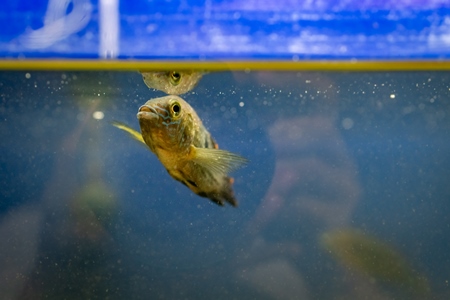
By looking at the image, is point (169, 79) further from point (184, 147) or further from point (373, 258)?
point (373, 258)

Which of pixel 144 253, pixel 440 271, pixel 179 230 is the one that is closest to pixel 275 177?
pixel 179 230

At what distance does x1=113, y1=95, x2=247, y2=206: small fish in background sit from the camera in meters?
3.02

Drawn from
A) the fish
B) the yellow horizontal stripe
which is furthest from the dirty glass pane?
the yellow horizontal stripe

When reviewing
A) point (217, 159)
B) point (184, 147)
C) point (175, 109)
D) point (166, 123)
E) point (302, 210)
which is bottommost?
point (217, 159)

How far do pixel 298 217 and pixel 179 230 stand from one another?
2052 millimetres

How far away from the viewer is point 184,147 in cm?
319

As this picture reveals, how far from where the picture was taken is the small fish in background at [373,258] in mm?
6688

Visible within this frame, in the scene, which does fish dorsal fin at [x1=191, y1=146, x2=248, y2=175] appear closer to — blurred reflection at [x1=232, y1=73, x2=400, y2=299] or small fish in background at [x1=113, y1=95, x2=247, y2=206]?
small fish in background at [x1=113, y1=95, x2=247, y2=206]

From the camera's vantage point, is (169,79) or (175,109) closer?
(175,109)

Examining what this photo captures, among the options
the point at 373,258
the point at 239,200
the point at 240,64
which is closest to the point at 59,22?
the point at 240,64

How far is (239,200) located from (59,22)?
211 inches

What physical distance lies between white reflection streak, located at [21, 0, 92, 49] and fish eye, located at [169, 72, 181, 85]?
1462mm

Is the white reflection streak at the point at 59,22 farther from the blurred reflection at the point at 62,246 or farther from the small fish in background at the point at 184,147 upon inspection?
the blurred reflection at the point at 62,246

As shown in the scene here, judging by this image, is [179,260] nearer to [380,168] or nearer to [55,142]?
[55,142]
